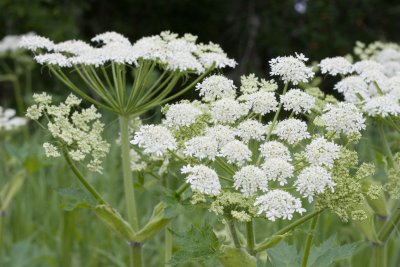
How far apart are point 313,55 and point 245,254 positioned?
25.2ft

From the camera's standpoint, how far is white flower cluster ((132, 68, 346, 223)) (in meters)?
2.00

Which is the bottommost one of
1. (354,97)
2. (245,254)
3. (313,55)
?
(245,254)

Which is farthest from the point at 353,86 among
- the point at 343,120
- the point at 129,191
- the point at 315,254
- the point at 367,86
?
the point at 129,191

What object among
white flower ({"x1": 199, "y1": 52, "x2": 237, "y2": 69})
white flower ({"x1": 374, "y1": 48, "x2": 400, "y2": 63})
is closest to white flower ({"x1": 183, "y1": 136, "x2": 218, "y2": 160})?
white flower ({"x1": 199, "y1": 52, "x2": 237, "y2": 69})

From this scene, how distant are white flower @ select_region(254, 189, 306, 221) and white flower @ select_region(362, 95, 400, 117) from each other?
642 mm

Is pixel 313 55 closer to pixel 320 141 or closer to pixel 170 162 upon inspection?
pixel 170 162

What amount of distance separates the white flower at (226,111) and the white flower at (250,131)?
53 mm

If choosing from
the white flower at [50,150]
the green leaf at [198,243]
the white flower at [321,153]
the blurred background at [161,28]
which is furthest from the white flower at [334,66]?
the blurred background at [161,28]

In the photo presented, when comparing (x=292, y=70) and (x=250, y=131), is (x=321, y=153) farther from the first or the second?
(x=292, y=70)

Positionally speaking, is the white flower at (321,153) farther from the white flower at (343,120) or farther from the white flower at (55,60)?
the white flower at (55,60)

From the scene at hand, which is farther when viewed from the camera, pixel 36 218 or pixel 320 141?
pixel 36 218

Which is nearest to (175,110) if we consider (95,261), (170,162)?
(170,162)

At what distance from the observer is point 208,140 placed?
2107 mm

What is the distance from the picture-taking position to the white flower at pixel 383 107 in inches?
98.0
